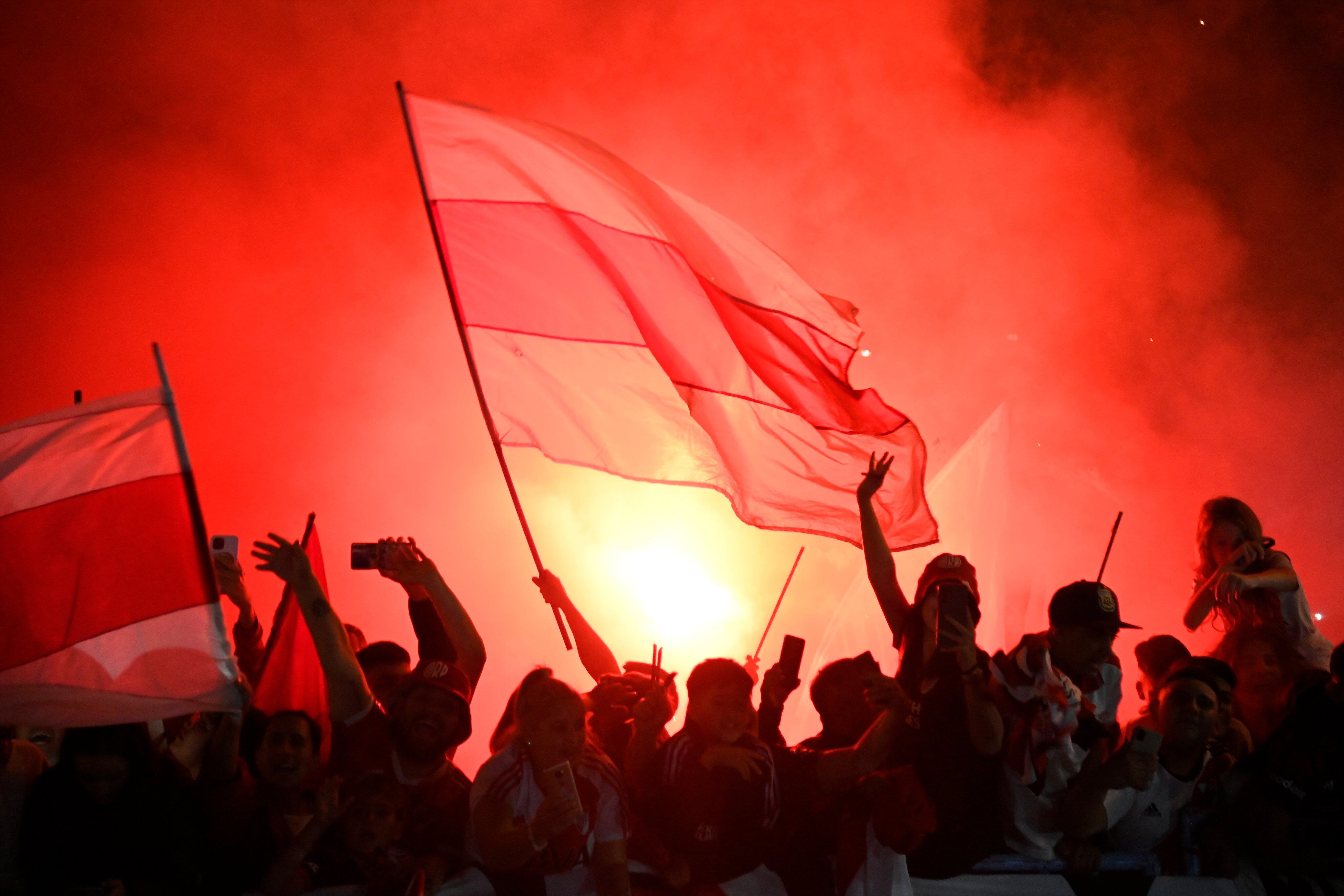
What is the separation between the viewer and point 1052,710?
3250mm

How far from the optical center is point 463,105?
4.74 m

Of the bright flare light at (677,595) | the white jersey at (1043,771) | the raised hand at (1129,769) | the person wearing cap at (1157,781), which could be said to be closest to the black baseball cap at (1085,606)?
the white jersey at (1043,771)

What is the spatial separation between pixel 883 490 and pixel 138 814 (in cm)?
308

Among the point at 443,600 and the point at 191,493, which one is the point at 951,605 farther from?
the point at 191,493

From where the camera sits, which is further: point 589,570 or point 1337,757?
point 589,570

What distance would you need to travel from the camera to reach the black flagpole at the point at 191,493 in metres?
3.61

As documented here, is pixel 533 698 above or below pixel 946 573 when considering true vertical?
below

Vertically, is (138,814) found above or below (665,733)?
below

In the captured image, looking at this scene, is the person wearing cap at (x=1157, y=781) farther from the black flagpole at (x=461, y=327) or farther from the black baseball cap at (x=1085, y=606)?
the black flagpole at (x=461, y=327)

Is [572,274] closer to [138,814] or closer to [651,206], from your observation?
[651,206]

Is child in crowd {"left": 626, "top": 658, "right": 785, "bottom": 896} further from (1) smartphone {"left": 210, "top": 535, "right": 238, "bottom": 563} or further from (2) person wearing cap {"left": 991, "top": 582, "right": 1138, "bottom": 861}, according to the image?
(1) smartphone {"left": 210, "top": 535, "right": 238, "bottom": 563}

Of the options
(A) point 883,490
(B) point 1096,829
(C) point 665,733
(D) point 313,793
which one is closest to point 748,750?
(C) point 665,733

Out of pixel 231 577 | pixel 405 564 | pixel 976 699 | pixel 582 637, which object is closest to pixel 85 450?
pixel 231 577

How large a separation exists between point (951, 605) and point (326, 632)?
6.56ft
